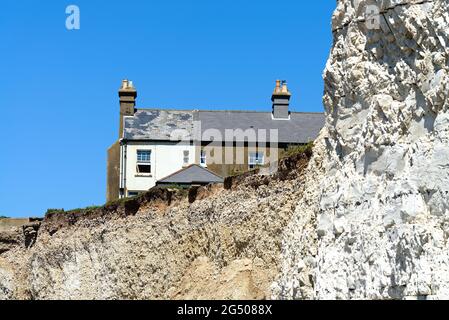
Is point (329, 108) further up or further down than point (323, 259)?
further up

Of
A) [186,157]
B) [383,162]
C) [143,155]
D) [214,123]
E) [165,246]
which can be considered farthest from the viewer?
[214,123]

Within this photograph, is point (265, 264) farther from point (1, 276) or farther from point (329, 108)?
point (1, 276)

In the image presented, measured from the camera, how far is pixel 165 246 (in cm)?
3203

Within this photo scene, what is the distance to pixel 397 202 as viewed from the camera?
18.5 meters

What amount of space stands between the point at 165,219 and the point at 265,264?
662 cm

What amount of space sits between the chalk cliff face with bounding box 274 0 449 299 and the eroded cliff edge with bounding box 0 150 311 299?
3203 millimetres

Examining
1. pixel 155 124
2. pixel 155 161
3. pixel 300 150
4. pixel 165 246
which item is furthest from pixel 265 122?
pixel 300 150

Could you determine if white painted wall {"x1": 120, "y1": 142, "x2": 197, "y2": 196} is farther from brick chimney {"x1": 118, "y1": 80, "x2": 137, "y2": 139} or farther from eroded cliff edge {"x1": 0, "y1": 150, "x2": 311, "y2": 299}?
eroded cliff edge {"x1": 0, "y1": 150, "x2": 311, "y2": 299}

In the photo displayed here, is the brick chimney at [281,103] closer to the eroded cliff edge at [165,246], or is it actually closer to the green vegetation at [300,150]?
the eroded cliff edge at [165,246]

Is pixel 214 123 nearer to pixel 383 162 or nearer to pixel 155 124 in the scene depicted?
pixel 155 124

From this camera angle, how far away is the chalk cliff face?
1758 cm

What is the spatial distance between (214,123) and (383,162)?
102 feet

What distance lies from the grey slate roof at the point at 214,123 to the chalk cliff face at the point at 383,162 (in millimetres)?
26105
